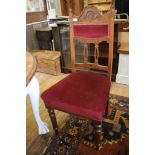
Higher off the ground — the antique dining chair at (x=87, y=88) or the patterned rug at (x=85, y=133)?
the antique dining chair at (x=87, y=88)

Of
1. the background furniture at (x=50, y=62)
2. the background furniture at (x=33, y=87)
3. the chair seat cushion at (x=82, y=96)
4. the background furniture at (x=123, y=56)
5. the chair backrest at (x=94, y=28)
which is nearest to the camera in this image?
the background furniture at (x=33, y=87)

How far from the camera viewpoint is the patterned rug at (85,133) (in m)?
1.30

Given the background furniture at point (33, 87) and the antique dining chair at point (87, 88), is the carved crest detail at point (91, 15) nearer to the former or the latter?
the antique dining chair at point (87, 88)

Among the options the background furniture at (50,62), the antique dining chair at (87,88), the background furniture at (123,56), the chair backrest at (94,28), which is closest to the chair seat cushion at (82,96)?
the antique dining chair at (87,88)

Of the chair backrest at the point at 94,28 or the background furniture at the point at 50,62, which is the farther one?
the background furniture at the point at 50,62

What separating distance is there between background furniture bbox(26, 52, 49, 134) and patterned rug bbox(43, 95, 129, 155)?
0.51ft

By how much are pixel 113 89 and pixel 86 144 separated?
38.4 inches

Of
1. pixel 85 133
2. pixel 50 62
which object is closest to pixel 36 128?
pixel 85 133

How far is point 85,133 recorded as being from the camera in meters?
1.44

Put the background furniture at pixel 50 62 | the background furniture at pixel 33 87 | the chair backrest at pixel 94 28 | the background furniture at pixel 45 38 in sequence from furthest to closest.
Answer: the background furniture at pixel 45 38 → the background furniture at pixel 50 62 → the chair backrest at pixel 94 28 → the background furniture at pixel 33 87

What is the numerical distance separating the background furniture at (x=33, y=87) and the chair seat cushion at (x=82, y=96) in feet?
0.31

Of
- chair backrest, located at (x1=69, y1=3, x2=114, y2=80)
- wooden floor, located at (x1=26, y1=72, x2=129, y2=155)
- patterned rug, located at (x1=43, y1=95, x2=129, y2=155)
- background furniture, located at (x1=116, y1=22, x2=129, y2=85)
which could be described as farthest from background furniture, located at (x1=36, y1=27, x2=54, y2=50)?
patterned rug, located at (x1=43, y1=95, x2=129, y2=155)

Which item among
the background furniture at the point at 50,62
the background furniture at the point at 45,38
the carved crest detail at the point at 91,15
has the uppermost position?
the carved crest detail at the point at 91,15
